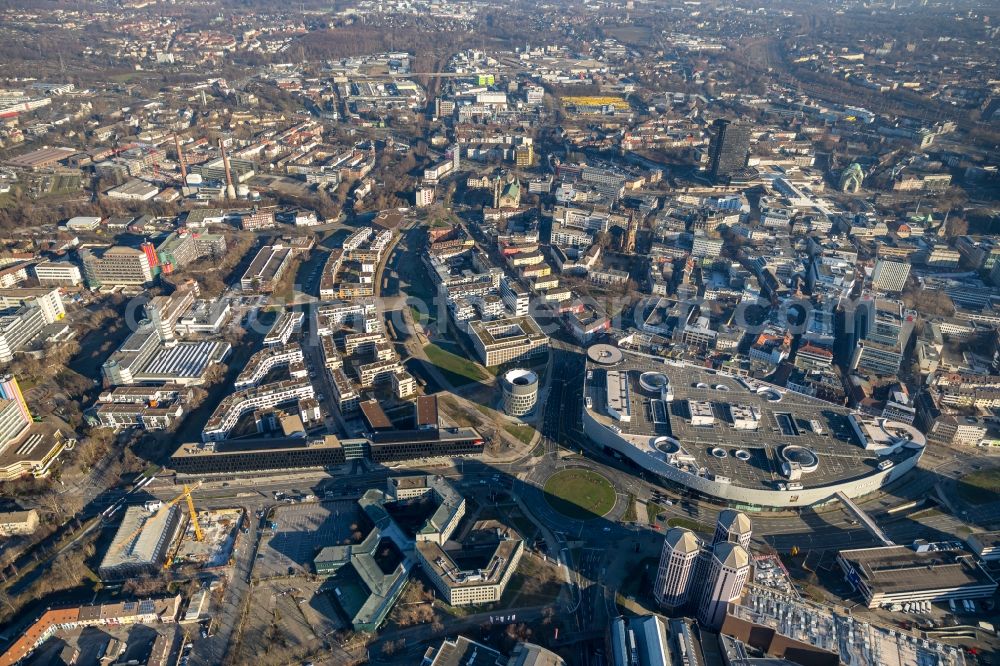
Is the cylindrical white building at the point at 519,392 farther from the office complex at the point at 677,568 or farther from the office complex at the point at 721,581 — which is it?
the office complex at the point at 721,581

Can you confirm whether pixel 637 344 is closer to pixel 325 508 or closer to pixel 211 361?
pixel 325 508

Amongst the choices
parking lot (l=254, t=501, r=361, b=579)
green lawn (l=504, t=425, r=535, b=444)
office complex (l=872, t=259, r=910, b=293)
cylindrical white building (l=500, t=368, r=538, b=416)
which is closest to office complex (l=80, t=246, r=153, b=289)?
parking lot (l=254, t=501, r=361, b=579)

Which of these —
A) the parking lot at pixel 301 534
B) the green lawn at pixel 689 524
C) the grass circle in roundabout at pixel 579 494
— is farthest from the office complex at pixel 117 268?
the green lawn at pixel 689 524

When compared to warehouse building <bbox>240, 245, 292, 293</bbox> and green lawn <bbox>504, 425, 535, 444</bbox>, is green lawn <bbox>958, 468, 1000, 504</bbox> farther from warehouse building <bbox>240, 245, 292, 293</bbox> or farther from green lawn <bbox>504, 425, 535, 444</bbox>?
warehouse building <bbox>240, 245, 292, 293</bbox>

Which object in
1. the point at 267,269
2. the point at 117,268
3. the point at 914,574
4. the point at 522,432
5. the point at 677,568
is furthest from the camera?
the point at 267,269

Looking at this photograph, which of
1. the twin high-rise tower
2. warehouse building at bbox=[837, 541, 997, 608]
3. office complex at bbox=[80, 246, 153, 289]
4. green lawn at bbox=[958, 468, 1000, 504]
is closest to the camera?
the twin high-rise tower

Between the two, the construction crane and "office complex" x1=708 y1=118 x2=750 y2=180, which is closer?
the construction crane

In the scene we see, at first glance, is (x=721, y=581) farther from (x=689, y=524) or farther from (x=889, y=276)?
(x=889, y=276)

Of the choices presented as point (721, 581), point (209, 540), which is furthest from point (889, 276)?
point (209, 540)
